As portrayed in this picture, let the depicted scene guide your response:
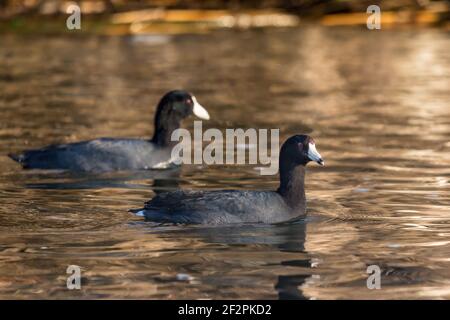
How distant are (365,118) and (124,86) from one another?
5927 millimetres

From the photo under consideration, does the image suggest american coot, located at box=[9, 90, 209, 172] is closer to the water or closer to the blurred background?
the water

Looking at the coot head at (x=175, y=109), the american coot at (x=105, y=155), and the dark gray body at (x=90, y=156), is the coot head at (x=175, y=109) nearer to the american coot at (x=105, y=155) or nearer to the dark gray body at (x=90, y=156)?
the american coot at (x=105, y=155)

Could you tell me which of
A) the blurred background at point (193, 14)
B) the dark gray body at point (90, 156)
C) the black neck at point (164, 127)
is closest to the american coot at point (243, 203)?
the dark gray body at point (90, 156)

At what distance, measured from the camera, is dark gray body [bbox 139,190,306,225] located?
39.5 ft

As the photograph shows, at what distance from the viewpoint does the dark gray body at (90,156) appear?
50.8 ft

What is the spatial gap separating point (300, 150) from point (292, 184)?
339 mm

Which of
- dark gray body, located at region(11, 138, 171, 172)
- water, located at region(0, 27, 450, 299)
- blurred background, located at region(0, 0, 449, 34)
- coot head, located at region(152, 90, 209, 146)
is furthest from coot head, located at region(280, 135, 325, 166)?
blurred background, located at region(0, 0, 449, 34)

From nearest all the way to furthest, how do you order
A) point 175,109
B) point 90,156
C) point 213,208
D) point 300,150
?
point 213,208 < point 300,150 < point 90,156 < point 175,109

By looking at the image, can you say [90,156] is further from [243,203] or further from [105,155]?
[243,203]

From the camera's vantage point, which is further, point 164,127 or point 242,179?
point 164,127

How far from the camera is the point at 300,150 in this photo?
12391 millimetres

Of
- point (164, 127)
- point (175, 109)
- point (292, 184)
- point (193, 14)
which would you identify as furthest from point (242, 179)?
point (193, 14)
